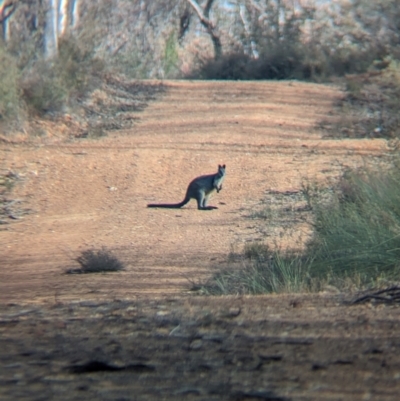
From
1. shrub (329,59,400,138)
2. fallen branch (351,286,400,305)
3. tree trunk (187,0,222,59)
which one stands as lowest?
shrub (329,59,400,138)

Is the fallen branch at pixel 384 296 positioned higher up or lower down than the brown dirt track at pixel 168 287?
higher up

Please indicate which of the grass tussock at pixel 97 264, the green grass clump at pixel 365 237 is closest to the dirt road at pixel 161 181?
the grass tussock at pixel 97 264

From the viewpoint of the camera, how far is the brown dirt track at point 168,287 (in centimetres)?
504

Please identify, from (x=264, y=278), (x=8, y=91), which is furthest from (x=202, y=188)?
(x=8, y=91)

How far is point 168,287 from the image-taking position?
8289 millimetres

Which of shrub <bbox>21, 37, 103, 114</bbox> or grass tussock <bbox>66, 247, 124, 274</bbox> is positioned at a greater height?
shrub <bbox>21, 37, 103, 114</bbox>

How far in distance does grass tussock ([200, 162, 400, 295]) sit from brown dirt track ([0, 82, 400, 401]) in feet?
1.49

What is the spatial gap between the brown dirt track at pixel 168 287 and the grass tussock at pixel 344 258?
455 mm

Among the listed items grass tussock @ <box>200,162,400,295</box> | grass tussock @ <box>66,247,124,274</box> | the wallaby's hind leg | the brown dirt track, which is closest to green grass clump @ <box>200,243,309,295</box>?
grass tussock @ <box>200,162,400,295</box>

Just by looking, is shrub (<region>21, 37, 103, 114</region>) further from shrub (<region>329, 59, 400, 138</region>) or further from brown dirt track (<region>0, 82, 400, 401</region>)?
shrub (<region>329, 59, 400, 138</region>)

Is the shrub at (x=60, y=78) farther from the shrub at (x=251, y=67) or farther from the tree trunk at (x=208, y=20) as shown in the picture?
the tree trunk at (x=208, y=20)

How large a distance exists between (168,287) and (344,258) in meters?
1.66

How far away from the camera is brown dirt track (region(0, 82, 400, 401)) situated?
5043 mm

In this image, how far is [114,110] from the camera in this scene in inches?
848
